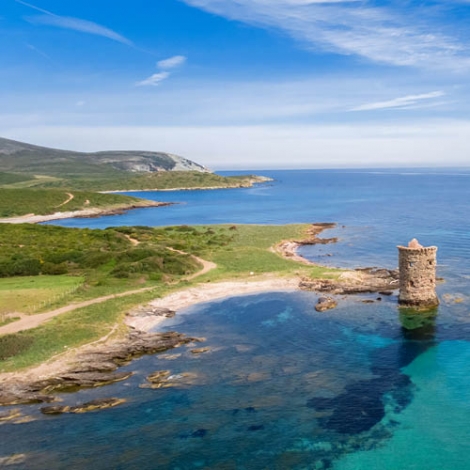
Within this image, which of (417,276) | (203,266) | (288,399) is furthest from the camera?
(203,266)

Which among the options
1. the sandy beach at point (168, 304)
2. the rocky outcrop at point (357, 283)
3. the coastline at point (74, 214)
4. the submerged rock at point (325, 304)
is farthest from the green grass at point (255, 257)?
the coastline at point (74, 214)

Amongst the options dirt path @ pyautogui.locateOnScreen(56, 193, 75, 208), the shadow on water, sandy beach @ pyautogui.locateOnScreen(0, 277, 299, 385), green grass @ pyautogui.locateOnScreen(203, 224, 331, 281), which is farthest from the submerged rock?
dirt path @ pyautogui.locateOnScreen(56, 193, 75, 208)

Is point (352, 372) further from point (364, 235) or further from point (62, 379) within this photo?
point (364, 235)

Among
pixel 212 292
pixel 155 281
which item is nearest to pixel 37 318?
pixel 155 281

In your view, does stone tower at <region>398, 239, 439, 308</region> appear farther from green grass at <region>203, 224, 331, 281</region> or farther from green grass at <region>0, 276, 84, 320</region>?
green grass at <region>0, 276, 84, 320</region>

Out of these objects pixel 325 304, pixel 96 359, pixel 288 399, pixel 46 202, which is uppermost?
pixel 46 202

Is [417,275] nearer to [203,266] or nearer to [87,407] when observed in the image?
[203,266]
